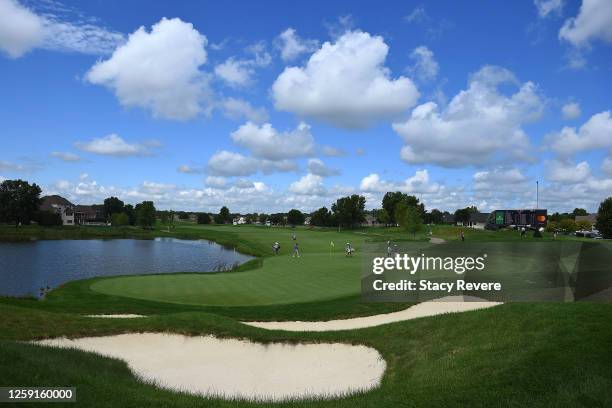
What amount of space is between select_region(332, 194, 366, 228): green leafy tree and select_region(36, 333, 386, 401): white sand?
122m

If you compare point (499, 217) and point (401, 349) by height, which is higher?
point (499, 217)

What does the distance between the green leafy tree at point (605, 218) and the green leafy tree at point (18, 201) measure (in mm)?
127213

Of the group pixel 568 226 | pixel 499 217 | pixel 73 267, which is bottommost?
pixel 73 267

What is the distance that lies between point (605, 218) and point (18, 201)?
128074 mm

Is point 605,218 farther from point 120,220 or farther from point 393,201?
point 120,220

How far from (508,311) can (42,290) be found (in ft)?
94.0

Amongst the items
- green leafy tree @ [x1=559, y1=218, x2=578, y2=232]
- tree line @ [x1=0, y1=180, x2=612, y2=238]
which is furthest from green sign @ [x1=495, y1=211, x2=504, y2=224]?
green leafy tree @ [x1=559, y1=218, x2=578, y2=232]

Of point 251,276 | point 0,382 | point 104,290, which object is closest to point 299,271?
point 251,276

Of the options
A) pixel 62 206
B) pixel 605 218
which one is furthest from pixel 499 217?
pixel 62 206

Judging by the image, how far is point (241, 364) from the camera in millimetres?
12859

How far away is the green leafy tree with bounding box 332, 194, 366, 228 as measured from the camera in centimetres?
13612

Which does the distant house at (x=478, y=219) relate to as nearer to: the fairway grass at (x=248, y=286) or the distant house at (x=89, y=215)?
the fairway grass at (x=248, y=286)

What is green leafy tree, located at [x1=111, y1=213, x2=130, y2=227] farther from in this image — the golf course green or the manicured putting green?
the golf course green

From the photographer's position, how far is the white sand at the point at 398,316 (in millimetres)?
17703
